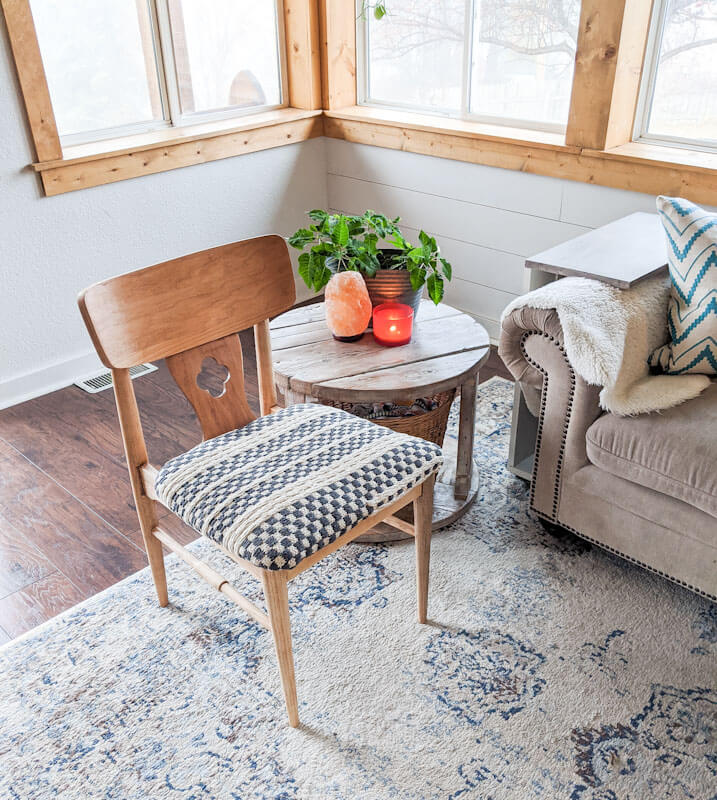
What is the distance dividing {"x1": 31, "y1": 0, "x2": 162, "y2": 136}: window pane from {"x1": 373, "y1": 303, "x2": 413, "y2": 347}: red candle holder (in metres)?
1.50

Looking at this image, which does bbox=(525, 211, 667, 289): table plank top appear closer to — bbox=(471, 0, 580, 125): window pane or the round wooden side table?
the round wooden side table

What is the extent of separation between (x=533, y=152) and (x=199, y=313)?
5.29 feet

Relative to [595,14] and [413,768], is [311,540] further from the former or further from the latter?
[595,14]

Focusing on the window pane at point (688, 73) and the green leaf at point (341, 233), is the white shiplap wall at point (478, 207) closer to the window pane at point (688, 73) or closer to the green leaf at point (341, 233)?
the window pane at point (688, 73)

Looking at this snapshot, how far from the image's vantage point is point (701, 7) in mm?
2318

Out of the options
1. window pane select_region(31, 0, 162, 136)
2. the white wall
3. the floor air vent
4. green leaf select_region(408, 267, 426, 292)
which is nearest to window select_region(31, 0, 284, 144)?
window pane select_region(31, 0, 162, 136)

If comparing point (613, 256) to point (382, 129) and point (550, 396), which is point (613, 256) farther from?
point (382, 129)

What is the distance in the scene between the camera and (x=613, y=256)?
1.90 m

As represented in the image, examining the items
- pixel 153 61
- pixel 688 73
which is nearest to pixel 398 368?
pixel 688 73

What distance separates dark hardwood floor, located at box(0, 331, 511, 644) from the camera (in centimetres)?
187

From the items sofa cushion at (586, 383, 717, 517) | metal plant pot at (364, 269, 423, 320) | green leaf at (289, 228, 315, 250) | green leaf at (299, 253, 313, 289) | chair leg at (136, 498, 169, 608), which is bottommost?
chair leg at (136, 498, 169, 608)

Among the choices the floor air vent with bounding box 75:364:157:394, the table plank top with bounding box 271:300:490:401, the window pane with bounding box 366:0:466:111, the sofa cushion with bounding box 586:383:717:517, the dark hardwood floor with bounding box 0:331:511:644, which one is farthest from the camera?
the window pane with bounding box 366:0:466:111

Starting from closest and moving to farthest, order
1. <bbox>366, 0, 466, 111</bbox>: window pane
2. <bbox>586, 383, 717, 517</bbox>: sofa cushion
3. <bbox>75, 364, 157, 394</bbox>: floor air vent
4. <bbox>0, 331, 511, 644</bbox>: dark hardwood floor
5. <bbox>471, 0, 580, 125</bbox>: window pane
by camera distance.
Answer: <bbox>586, 383, 717, 517</bbox>: sofa cushion < <bbox>0, 331, 511, 644</bbox>: dark hardwood floor < <bbox>471, 0, 580, 125</bbox>: window pane < <bbox>75, 364, 157, 394</bbox>: floor air vent < <bbox>366, 0, 466, 111</bbox>: window pane

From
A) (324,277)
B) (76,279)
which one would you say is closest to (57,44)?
(76,279)
